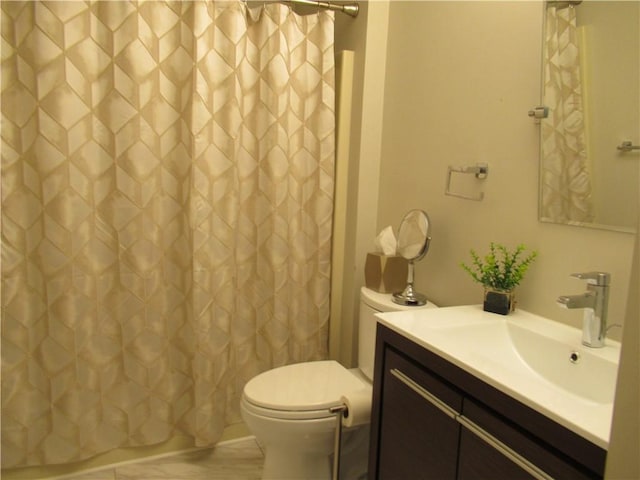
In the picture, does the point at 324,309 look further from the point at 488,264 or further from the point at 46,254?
the point at 46,254

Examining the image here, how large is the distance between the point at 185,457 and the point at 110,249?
98 cm

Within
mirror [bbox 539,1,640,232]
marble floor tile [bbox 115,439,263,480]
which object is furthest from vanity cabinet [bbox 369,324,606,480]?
marble floor tile [bbox 115,439,263,480]

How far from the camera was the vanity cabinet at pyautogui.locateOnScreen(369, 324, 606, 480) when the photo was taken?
0.80 metres

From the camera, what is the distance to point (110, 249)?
5.89ft

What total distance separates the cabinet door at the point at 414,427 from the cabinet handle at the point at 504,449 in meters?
0.04

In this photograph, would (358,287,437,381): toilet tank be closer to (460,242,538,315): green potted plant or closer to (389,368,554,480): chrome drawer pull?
(460,242,538,315): green potted plant

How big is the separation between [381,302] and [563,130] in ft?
2.65

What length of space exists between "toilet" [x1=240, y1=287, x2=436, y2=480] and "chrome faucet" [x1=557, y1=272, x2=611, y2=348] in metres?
0.62

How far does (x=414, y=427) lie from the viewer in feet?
3.83

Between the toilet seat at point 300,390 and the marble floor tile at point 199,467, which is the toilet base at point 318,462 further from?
the marble floor tile at point 199,467

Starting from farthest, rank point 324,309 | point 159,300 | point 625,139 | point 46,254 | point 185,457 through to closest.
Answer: point 324,309
point 185,457
point 159,300
point 46,254
point 625,139

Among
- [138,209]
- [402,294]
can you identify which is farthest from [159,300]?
Answer: [402,294]

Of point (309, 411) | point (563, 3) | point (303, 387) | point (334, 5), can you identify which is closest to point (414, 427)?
point (309, 411)

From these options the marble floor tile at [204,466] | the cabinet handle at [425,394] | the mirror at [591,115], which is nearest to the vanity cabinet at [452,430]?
the cabinet handle at [425,394]
